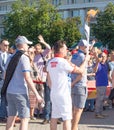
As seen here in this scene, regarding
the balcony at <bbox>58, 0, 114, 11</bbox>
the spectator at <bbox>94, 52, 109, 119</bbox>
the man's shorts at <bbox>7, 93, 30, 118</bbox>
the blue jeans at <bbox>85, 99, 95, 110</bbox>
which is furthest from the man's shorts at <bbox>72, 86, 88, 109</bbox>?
the balcony at <bbox>58, 0, 114, 11</bbox>

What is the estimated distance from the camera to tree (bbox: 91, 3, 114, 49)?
5172 centimetres

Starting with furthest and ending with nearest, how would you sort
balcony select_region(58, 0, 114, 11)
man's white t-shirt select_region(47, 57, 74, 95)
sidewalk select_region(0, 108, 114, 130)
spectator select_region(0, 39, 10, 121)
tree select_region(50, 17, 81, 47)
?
balcony select_region(58, 0, 114, 11) < tree select_region(50, 17, 81, 47) < spectator select_region(0, 39, 10, 121) < sidewalk select_region(0, 108, 114, 130) < man's white t-shirt select_region(47, 57, 74, 95)

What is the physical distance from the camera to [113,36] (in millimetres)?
52000

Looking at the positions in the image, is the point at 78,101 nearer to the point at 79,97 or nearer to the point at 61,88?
the point at 79,97

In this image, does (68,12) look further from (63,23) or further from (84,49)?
(84,49)

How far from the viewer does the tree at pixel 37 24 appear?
54219 millimetres

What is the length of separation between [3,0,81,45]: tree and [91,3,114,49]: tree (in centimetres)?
549

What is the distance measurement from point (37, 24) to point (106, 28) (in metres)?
8.18

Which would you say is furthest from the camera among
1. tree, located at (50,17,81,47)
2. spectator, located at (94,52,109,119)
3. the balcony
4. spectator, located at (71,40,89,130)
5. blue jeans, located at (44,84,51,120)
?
the balcony

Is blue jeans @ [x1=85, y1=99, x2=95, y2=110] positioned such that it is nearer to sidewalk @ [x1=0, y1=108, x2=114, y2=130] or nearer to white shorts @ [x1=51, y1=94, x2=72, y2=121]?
sidewalk @ [x1=0, y1=108, x2=114, y2=130]

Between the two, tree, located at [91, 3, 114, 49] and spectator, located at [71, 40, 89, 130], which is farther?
tree, located at [91, 3, 114, 49]

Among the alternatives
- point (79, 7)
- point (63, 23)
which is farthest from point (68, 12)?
point (63, 23)

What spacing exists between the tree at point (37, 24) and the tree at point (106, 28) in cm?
549

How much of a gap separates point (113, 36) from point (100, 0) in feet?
81.7
